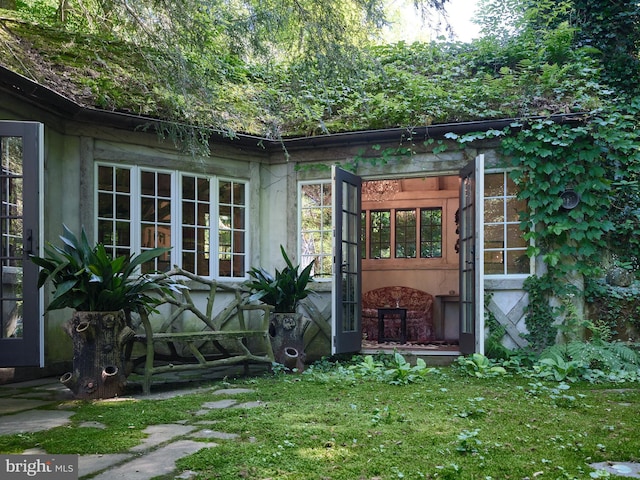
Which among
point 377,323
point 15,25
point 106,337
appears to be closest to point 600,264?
point 377,323

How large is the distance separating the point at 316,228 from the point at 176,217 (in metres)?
1.88

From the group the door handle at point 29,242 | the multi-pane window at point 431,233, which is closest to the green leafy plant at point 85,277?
the door handle at point 29,242

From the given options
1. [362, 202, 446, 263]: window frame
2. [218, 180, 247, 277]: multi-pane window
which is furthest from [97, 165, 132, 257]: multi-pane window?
[362, 202, 446, 263]: window frame

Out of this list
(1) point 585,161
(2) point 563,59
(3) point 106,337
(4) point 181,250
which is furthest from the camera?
(2) point 563,59

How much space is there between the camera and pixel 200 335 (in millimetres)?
5648

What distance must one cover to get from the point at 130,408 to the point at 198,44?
10.0 ft

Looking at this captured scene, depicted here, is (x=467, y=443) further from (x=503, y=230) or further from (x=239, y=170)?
(x=239, y=170)

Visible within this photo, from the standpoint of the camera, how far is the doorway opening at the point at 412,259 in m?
10.0

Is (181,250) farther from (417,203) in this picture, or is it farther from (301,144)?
(417,203)

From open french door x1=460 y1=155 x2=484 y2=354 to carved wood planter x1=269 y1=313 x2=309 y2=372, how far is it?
6.47 feet

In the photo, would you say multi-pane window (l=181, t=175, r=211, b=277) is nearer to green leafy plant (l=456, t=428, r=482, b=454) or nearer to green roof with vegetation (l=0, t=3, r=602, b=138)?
green roof with vegetation (l=0, t=3, r=602, b=138)

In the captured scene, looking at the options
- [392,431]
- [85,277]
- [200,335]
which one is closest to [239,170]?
[200,335]

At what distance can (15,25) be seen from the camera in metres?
7.24

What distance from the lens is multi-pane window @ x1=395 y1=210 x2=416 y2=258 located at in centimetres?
1115
